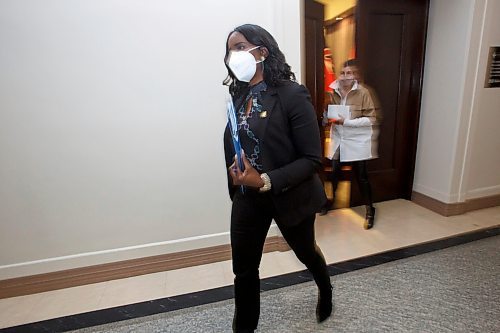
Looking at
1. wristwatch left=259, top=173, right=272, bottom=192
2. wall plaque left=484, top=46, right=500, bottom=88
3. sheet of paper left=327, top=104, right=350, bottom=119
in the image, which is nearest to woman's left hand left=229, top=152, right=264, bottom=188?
wristwatch left=259, top=173, right=272, bottom=192

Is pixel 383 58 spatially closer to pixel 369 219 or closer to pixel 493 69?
pixel 493 69

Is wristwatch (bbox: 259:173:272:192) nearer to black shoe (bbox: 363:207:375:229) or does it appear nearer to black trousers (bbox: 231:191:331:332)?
black trousers (bbox: 231:191:331:332)

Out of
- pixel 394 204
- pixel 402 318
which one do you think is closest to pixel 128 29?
pixel 402 318

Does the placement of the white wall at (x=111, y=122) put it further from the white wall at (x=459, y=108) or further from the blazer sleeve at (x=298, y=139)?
the white wall at (x=459, y=108)

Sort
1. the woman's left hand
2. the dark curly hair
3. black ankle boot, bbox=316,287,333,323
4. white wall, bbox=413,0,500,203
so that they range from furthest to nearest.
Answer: white wall, bbox=413,0,500,203
black ankle boot, bbox=316,287,333,323
the dark curly hair
the woman's left hand

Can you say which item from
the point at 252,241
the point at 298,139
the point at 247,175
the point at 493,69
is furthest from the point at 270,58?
the point at 493,69

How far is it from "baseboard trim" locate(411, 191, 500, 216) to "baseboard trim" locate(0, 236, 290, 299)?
5.26 feet

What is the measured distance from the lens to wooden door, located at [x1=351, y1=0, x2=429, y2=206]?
276 centimetres

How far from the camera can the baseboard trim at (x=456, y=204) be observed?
279 centimetres

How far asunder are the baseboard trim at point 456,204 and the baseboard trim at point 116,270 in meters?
1.60

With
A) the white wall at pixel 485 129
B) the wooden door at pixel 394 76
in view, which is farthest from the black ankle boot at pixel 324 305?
the white wall at pixel 485 129

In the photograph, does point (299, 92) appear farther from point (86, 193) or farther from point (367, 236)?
point (367, 236)

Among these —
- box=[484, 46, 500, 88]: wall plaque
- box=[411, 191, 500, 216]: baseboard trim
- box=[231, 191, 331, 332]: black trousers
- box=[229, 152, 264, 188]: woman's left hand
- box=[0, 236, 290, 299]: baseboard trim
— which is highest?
box=[484, 46, 500, 88]: wall plaque

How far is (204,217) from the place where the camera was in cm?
219
